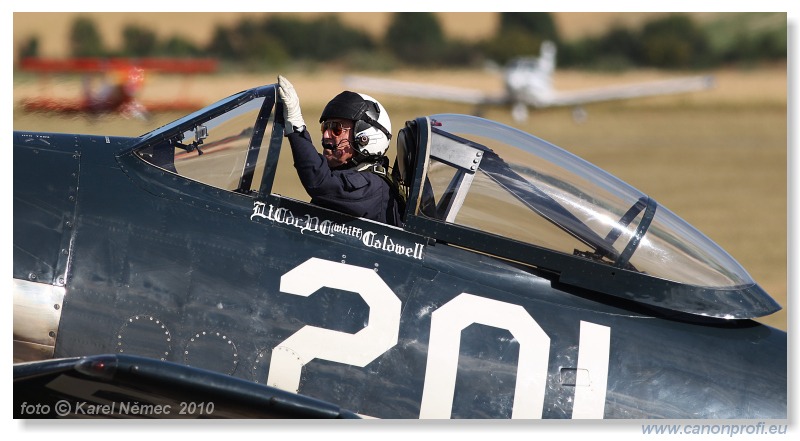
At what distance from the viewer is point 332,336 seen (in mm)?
3916

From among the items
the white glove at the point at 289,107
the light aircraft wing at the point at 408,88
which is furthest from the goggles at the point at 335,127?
the light aircraft wing at the point at 408,88

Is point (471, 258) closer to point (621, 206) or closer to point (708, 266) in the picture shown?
point (621, 206)

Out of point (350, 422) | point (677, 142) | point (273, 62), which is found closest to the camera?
point (350, 422)

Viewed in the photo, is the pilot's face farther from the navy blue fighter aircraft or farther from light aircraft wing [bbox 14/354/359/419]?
light aircraft wing [bbox 14/354/359/419]

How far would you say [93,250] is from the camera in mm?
3965

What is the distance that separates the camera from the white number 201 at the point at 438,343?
154 inches

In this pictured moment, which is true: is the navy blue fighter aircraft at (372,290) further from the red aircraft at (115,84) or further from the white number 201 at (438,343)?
the red aircraft at (115,84)

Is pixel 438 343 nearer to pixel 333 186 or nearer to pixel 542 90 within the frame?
pixel 333 186

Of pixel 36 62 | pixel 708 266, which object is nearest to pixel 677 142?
pixel 36 62

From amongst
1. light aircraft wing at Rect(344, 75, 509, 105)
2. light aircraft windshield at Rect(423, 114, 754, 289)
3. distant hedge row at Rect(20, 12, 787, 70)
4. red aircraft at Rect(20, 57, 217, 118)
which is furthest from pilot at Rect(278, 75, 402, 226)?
light aircraft wing at Rect(344, 75, 509, 105)

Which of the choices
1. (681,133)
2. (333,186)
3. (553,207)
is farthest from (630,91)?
(333,186)

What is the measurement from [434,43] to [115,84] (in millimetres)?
10005

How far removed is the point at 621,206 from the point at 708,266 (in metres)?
0.49
